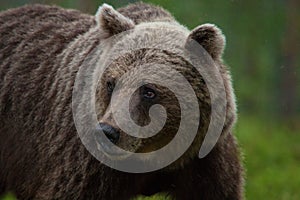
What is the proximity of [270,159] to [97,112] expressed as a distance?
5471 millimetres

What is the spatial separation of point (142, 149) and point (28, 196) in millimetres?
1243

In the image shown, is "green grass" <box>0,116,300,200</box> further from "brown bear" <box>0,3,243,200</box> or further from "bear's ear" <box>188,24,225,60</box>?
"bear's ear" <box>188,24,225,60</box>

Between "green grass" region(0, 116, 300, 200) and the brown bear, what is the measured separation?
63 centimetres

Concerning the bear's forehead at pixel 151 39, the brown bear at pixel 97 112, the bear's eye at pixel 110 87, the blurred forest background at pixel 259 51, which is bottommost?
the blurred forest background at pixel 259 51

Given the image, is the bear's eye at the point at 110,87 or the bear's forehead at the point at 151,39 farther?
the bear's forehead at the point at 151,39

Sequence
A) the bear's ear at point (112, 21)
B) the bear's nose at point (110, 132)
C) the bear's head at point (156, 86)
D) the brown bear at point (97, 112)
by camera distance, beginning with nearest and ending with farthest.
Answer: the bear's nose at point (110, 132), the bear's head at point (156, 86), the brown bear at point (97, 112), the bear's ear at point (112, 21)

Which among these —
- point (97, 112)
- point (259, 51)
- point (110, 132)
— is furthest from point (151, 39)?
point (259, 51)

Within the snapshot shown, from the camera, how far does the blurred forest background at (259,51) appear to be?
1333 cm

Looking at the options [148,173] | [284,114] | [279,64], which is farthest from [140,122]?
[279,64]

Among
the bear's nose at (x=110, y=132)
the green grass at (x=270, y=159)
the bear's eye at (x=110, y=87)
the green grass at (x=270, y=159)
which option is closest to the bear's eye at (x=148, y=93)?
the bear's eye at (x=110, y=87)

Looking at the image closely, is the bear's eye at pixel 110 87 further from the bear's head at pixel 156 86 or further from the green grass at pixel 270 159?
the green grass at pixel 270 159

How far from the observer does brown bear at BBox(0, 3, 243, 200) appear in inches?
209

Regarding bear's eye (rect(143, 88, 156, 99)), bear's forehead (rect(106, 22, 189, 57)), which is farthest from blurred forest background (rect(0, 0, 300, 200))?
bear's eye (rect(143, 88, 156, 99))

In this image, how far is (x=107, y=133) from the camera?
4871 millimetres
